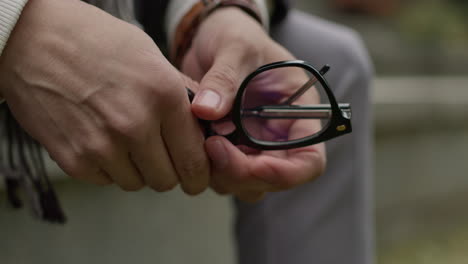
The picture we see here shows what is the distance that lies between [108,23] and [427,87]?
5.78 feet

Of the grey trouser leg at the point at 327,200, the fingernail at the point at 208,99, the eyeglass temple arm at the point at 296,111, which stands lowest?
the grey trouser leg at the point at 327,200

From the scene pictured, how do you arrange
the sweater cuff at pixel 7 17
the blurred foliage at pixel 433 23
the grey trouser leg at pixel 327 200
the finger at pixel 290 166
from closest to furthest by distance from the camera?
the sweater cuff at pixel 7 17
the finger at pixel 290 166
the grey trouser leg at pixel 327 200
the blurred foliage at pixel 433 23

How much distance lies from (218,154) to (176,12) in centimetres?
25

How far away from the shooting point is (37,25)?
0.46m

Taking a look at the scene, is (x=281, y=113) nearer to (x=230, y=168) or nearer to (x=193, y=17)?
(x=230, y=168)

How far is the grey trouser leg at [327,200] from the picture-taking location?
845mm

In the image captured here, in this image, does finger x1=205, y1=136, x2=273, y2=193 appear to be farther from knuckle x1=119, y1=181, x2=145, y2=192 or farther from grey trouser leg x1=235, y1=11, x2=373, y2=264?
grey trouser leg x1=235, y1=11, x2=373, y2=264

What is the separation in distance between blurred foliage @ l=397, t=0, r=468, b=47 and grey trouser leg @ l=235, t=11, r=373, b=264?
6.41 ft

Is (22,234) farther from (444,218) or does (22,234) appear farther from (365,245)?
(444,218)

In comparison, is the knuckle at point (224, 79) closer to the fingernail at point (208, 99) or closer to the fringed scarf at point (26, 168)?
the fingernail at point (208, 99)

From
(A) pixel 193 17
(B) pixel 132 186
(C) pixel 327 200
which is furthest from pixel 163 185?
(C) pixel 327 200

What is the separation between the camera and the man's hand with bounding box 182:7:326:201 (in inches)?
20.6

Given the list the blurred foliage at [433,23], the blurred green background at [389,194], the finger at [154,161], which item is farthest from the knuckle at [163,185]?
the blurred foliage at [433,23]

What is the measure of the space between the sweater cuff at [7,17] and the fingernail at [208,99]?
0.54 ft
